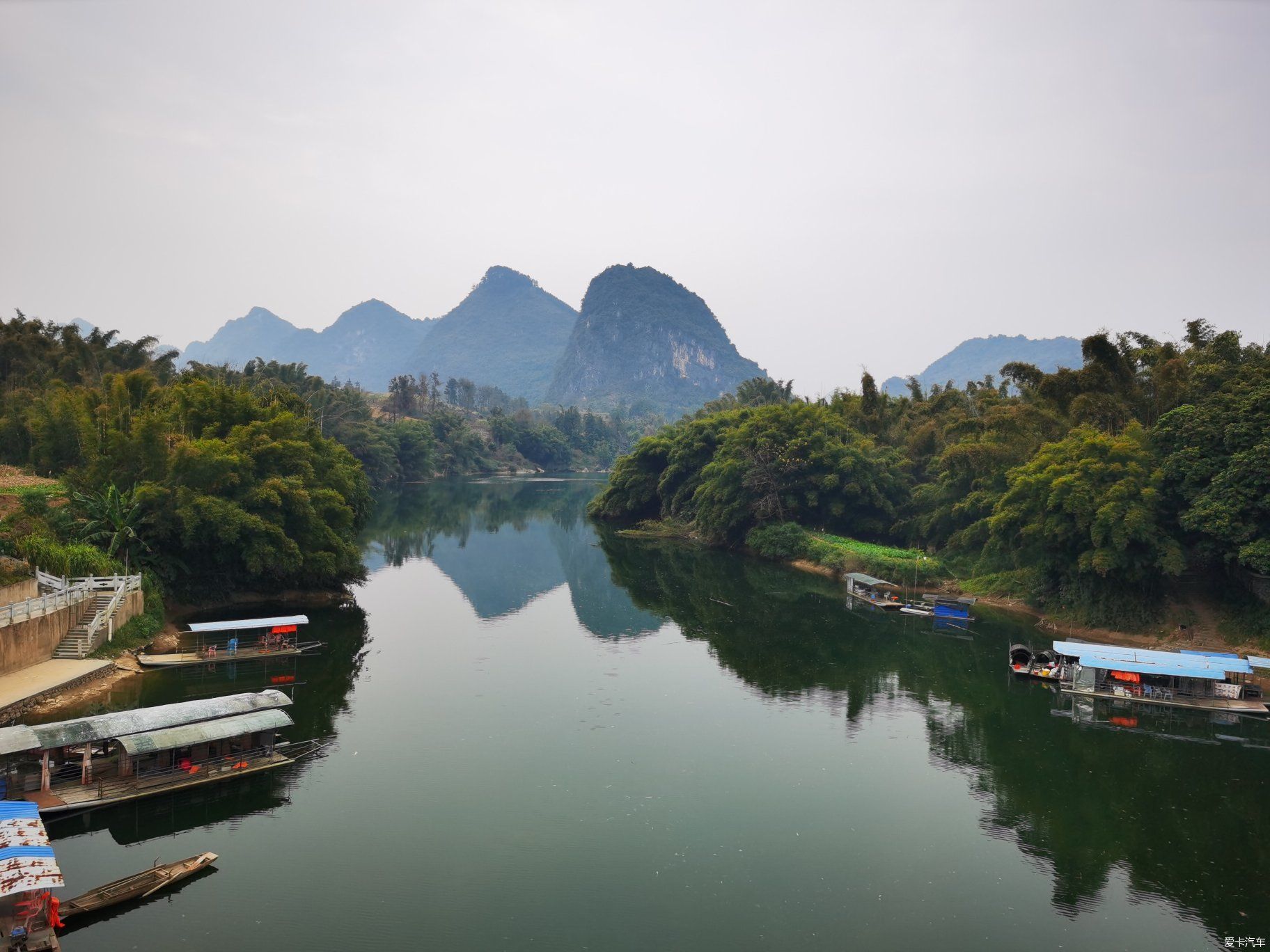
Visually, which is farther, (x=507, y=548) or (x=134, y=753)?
(x=507, y=548)

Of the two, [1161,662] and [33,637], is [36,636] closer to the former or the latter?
[33,637]

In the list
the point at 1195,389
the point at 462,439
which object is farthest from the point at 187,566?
the point at 462,439

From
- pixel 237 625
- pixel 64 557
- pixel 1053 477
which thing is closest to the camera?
pixel 237 625

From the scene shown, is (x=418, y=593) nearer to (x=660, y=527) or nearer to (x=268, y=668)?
(x=268, y=668)

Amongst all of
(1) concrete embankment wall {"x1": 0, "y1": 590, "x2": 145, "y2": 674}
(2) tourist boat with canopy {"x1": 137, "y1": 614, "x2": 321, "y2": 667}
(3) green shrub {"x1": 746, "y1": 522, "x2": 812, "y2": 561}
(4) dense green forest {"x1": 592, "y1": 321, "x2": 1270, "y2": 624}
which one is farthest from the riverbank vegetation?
(4) dense green forest {"x1": 592, "y1": 321, "x2": 1270, "y2": 624}

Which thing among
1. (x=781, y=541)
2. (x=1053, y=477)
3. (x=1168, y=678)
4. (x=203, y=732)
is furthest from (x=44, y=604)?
(x=781, y=541)

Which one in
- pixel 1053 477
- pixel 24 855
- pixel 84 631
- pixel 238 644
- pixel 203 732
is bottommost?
pixel 24 855

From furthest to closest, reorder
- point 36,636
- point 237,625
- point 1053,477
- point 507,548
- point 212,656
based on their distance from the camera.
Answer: point 507,548, point 1053,477, point 237,625, point 212,656, point 36,636
